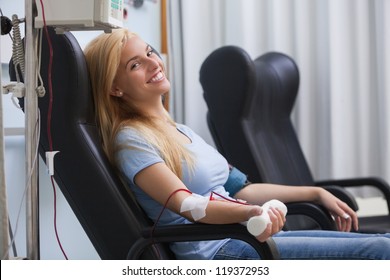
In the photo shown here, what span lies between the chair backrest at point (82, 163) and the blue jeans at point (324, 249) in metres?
0.21

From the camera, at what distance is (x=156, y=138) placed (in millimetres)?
1596

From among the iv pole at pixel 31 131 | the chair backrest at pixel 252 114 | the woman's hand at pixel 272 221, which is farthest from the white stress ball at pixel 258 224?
the chair backrest at pixel 252 114

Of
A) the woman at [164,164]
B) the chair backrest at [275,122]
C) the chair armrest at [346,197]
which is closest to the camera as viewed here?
the woman at [164,164]

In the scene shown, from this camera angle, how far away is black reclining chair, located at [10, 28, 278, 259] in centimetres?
149

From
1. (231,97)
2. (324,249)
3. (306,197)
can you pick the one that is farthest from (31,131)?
(231,97)

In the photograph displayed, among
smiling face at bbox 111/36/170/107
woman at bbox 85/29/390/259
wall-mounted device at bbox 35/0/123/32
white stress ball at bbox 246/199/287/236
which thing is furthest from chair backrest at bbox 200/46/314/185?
wall-mounted device at bbox 35/0/123/32

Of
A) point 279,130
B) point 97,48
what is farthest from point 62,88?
point 279,130

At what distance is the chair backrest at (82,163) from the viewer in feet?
4.88

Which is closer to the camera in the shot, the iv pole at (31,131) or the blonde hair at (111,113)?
the iv pole at (31,131)

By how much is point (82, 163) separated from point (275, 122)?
1.26 meters

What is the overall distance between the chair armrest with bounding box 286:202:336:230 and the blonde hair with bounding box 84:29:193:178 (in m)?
0.52

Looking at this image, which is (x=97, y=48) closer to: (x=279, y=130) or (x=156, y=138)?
(x=156, y=138)

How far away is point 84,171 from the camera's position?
1.50 m

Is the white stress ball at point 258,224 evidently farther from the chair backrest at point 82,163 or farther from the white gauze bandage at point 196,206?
the chair backrest at point 82,163
